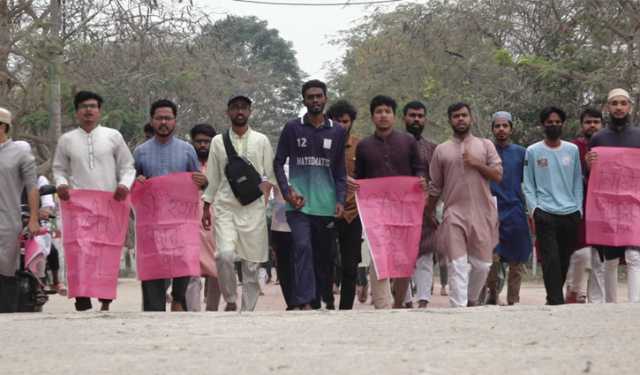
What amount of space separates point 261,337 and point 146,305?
119 inches

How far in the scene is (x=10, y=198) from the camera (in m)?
11.0

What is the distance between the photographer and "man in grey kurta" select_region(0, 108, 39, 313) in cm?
1091

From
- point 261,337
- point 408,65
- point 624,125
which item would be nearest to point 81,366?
point 261,337

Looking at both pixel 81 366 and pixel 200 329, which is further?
pixel 200 329

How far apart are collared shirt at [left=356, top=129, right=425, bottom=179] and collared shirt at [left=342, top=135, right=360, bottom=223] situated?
18 cm

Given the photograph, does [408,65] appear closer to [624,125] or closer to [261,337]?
[624,125]

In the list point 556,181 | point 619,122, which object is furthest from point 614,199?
point 619,122

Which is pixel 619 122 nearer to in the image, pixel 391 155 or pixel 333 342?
pixel 391 155

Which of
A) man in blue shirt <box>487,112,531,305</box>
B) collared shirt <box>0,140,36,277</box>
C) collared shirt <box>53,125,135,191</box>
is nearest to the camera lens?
collared shirt <box>0,140,36,277</box>

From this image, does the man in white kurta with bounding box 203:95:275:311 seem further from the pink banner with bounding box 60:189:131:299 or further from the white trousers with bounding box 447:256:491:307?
the white trousers with bounding box 447:256:491:307

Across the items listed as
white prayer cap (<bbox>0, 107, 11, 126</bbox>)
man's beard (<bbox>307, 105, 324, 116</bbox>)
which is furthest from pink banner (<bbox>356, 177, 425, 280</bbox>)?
white prayer cap (<bbox>0, 107, 11, 126</bbox>)

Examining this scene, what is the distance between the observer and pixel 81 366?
24.9ft

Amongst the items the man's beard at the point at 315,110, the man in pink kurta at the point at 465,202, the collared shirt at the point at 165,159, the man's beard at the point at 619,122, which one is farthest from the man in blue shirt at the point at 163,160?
the man's beard at the point at 619,122

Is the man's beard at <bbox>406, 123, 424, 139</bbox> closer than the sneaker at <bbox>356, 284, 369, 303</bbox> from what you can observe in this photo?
Yes
